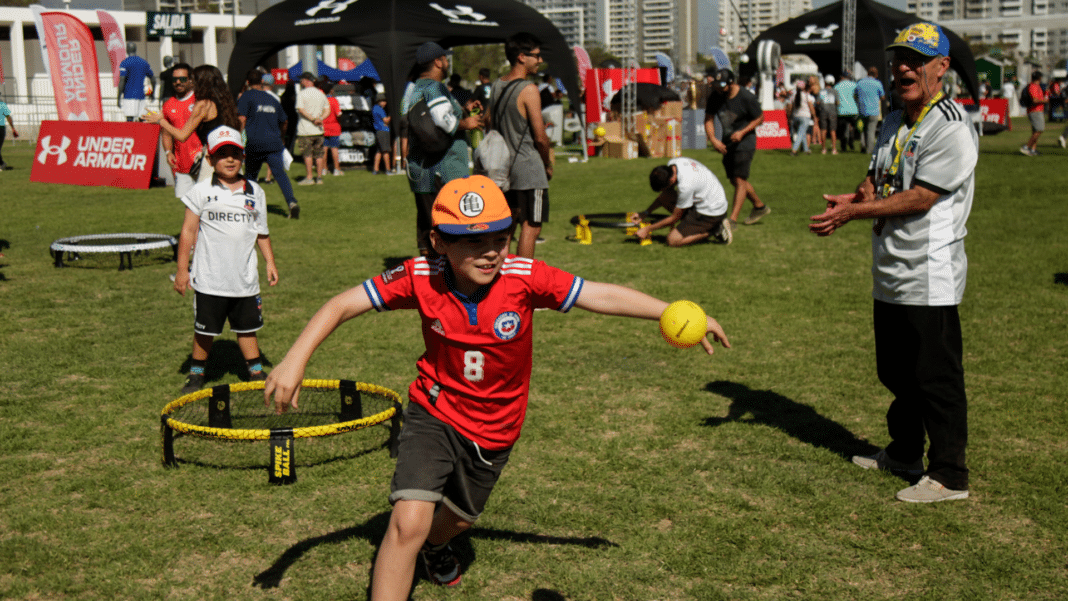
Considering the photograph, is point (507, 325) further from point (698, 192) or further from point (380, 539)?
point (698, 192)

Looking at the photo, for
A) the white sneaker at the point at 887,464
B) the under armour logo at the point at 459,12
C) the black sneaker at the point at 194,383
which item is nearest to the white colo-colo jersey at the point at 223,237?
the black sneaker at the point at 194,383

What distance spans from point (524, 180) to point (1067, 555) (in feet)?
19.7

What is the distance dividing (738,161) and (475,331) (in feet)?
34.0

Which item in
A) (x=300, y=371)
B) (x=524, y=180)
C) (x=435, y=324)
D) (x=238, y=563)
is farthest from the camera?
(x=524, y=180)

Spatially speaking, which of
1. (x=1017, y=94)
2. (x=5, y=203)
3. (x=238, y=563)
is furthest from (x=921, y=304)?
(x=1017, y=94)

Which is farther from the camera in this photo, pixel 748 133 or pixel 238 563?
pixel 748 133

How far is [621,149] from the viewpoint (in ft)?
87.5

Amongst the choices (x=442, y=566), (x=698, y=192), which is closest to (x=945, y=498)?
(x=442, y=566)

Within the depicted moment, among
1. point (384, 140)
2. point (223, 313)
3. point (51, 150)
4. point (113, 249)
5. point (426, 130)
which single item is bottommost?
point (223, 313)

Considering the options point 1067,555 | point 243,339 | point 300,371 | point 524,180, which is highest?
point 524,180

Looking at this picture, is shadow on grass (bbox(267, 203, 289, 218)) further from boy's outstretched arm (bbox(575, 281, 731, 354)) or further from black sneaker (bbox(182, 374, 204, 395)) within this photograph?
boy's outstretched arm (bbox(575, 281, 731, 354))

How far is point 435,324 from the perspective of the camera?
3.52m

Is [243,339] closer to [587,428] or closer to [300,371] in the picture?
[587,428]

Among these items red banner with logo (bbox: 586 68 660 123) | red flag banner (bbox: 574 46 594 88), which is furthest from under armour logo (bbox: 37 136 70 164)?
red flag banner (bbox: 574 46 594 88)
